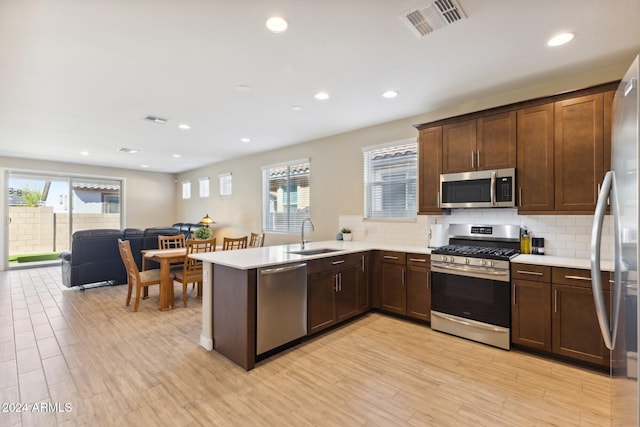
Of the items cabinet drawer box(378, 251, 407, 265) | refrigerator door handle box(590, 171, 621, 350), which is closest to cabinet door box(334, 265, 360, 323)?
cabinet drawer box(378, 251, 407, 265)

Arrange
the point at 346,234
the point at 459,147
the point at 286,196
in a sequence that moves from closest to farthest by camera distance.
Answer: the point at 459,147, the point at 346,234, the point at 286,196

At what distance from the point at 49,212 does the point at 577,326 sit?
34.5 ft

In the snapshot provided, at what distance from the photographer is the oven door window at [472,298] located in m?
2.86

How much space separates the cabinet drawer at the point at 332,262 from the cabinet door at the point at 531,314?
1.63 metres

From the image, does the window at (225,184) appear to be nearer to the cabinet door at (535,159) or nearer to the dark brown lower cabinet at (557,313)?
the cabinet door at (535,159)

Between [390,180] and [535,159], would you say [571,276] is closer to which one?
[535,159]

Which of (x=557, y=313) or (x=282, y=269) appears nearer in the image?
(x=557, y=313)

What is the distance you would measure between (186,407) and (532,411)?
7.68 ft

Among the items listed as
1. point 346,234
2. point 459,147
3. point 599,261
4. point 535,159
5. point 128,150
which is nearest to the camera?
point 599,261

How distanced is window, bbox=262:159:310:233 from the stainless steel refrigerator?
439 centimetres

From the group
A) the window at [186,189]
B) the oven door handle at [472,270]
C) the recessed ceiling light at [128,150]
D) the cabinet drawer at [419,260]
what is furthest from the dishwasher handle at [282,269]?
the window at [186,189]

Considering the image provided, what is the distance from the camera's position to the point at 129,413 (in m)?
1.93

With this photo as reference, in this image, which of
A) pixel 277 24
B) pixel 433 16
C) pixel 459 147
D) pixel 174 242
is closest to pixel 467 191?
pixel 459 147

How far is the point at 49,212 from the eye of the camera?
7570 mm
